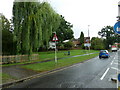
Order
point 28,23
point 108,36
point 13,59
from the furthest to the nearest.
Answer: point 108,36 → point 13,59 → point 28,23

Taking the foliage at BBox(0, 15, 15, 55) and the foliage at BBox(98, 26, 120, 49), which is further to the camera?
the foliage at BBox(98, 26, 120, 49)

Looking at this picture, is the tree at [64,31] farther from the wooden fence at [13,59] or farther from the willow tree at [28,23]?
the willow tree at [28,23]

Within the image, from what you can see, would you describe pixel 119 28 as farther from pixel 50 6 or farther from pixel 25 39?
pixel 50 6

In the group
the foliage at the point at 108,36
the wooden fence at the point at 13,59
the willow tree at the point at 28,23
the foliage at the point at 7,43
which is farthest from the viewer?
the foliage at the point at 108,36

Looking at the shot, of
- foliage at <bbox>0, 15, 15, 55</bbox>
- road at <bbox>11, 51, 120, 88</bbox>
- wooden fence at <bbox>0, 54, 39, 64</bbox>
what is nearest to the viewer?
road at <bbox>11, 51, 120, 88</bbox>

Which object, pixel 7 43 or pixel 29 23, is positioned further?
pixel 7 43

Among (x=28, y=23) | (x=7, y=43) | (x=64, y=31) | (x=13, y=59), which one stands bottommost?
(x=13, y=59)

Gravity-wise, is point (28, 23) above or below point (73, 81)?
above

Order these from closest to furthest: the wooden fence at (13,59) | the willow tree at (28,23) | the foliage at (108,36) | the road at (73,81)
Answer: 1. the road at (73,81)
2. the willow tree at (28,23)
3. the wooden fence at (13,59)
4. the foliage at (108,36)

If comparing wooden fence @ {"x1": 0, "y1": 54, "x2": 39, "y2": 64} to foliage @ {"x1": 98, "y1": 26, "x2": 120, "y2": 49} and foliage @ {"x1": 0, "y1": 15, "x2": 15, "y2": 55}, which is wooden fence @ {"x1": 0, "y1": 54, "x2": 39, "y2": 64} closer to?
foliage @ {"x1": 0, "y1": 15, "x2": 15, "y2": 55}

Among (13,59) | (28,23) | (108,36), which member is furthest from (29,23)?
(108,36)

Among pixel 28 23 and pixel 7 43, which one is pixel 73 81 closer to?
pixel 28 23

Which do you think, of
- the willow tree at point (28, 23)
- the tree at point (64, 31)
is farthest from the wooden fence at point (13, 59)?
the tree at point (64, 31)

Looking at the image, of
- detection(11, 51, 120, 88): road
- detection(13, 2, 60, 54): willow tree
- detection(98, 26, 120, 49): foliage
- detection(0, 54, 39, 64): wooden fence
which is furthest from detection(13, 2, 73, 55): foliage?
detection(98, 26, 120, 49): foliage
